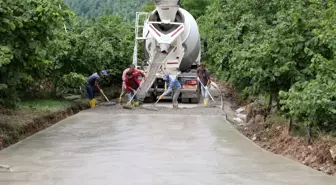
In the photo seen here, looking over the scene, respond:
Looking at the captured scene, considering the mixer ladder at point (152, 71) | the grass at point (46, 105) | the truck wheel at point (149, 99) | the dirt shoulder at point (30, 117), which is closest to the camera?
the dirt shoulder at point (30, 117)

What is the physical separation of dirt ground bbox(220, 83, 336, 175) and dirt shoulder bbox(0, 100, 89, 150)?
5.52 m

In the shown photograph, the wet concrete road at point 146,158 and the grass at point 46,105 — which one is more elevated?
the wet concrete road at point 146,158

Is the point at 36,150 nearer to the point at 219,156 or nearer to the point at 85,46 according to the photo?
the point at 219,156

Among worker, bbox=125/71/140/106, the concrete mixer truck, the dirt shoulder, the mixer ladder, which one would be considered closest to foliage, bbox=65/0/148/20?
the concrete mixer truck

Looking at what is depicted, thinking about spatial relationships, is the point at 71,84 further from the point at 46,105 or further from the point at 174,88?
the point at 174,88

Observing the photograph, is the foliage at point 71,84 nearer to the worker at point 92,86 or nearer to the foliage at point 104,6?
the worker at point 92,86

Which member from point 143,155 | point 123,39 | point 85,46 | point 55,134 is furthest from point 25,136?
point 123,39

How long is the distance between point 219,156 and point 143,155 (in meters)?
1.50

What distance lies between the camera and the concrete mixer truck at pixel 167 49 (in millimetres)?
21062

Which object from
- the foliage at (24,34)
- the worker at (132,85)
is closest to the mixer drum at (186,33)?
the worker at (132,85)

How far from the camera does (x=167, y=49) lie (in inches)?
837

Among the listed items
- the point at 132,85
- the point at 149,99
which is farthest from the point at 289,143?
the point at 149,99

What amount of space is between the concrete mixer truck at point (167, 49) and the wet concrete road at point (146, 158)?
578 cm

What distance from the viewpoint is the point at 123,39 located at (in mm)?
26734
